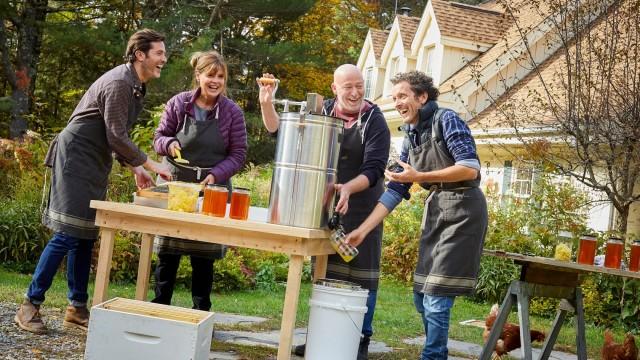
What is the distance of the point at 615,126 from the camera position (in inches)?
352

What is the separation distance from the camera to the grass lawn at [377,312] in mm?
5957

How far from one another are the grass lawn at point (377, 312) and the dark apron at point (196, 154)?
64 cm

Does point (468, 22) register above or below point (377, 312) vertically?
above

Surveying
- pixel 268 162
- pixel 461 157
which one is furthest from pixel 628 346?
pixel 268 162

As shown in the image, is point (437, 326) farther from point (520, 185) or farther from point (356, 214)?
point (520, 185)

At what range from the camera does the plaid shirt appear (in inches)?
171

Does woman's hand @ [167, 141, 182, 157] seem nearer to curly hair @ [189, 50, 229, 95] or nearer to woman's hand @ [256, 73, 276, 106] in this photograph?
curly hair @ [189, 50, 229, 95]

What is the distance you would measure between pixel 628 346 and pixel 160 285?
3314 millimetres

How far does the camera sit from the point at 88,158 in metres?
4.81

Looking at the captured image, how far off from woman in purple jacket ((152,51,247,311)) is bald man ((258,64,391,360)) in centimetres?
32

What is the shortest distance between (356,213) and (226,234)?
1.18 metres

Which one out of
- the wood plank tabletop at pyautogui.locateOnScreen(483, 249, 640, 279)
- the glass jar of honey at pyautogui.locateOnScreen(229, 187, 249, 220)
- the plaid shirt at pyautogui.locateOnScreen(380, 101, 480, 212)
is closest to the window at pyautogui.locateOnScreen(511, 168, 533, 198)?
the wood plank tabletop at pyautogui.locateOnScreen(483, 249, 640, 279)

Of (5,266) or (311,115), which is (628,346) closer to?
(311,115)

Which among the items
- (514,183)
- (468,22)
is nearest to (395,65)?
(468,22)
